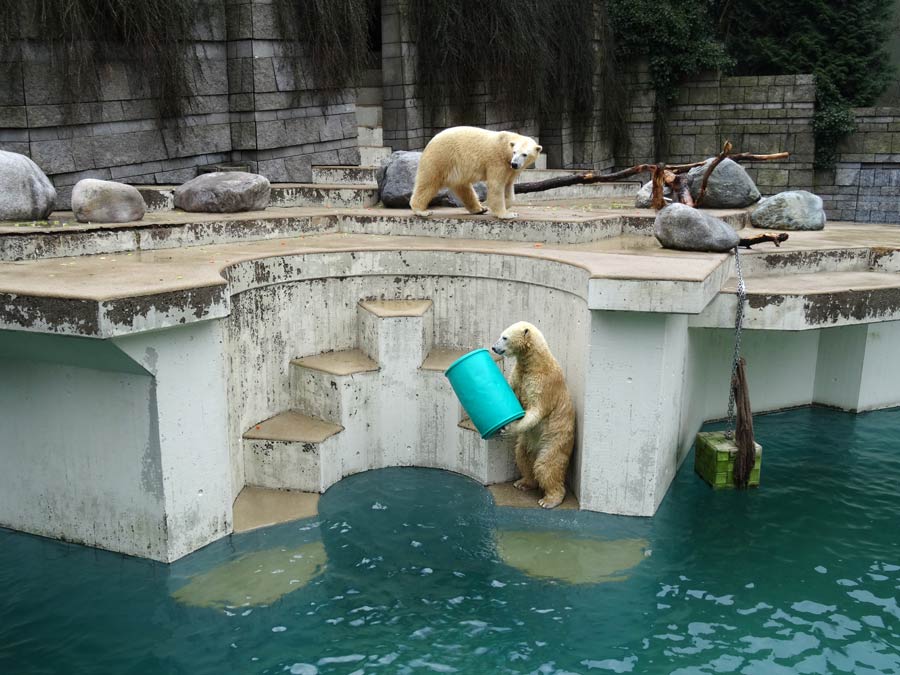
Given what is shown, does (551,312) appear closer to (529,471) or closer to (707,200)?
(529,471)

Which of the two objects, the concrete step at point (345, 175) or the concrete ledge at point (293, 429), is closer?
the concrete ledge at point (293, 429)

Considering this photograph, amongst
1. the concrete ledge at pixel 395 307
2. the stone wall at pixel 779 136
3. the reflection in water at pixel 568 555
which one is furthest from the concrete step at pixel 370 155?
the stone wall at pixel 779 136

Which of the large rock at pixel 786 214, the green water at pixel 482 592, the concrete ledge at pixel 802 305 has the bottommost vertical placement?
the green water at pixel 482 592

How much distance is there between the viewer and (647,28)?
17.2m

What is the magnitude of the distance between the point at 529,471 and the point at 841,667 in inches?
88.2

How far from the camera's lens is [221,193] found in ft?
24.8

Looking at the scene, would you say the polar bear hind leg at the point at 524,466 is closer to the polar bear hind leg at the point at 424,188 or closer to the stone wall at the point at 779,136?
the polar bear hind leg at the point at 424,188

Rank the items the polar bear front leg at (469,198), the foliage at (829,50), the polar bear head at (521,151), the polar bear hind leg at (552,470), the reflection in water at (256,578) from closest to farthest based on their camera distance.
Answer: the reflection in water at (256,578), the polar bear hind leg at (552,470), the polar bear head at (521,151), the polar bear front leg at (469,198), the foliage at (829,50)

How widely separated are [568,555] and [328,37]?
7626mm

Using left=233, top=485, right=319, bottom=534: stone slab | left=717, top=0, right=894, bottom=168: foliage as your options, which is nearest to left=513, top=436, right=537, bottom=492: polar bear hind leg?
left=233, top=485, right=319, bottom=534: stone slab

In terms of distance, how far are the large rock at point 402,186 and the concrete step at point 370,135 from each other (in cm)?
394

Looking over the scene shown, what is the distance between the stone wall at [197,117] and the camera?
7.79 m

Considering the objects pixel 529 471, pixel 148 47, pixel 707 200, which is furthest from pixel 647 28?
pixel 529 471

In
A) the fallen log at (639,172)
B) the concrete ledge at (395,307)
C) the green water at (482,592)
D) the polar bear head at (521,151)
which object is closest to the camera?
the green water at (482,592)
